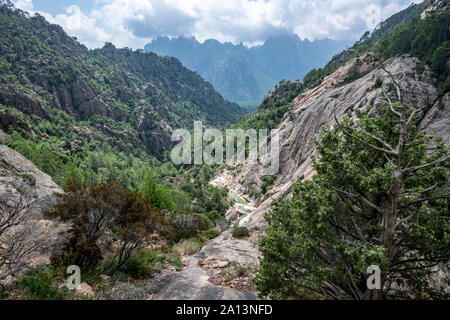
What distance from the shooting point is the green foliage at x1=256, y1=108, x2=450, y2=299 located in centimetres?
617

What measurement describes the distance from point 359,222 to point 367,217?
12.9 inches

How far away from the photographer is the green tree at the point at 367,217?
6.05m

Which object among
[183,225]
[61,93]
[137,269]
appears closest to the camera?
[137,269]

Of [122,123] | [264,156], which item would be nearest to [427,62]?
[264,156]

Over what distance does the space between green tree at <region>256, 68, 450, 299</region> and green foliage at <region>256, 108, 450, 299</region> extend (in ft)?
0.09

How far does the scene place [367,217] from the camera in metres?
7.38

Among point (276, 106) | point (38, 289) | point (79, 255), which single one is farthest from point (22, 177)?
point (276, 106)

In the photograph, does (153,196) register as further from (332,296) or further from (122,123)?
(122,123)

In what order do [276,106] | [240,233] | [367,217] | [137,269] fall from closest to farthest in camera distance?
[367,217] < [137,269] < [240,233] < [276,106]

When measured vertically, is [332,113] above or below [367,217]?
above

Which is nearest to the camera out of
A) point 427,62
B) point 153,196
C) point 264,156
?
point 153,196

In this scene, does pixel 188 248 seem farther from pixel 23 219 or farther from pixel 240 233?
pixel 23 219
